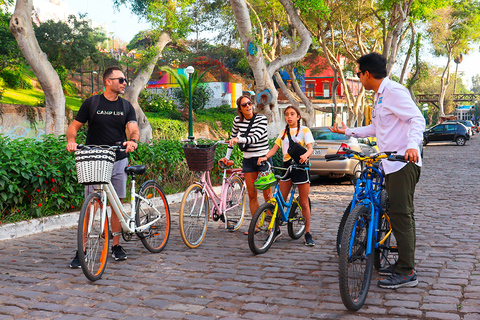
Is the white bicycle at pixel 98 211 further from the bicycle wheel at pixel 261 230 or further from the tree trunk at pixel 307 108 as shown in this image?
the tree trunk at pixel 307 108

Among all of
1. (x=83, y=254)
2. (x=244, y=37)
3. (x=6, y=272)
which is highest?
(x=244, y=37)

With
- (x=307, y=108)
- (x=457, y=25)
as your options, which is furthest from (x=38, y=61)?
(x=457, y=25)

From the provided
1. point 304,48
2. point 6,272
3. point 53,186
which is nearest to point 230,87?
point 304,48

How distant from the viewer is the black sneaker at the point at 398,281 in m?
4.48

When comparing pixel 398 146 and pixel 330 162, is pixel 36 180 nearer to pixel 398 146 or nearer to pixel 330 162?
pixel 398 146

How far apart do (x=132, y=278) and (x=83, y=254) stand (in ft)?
1.90

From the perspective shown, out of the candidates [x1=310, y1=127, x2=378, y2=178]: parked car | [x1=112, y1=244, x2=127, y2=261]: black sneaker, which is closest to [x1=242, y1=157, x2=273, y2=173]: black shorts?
[x1=112, y1=244, x2=127, y2=261]: black sneaker

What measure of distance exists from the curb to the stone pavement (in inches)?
6.0

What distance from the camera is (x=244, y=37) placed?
43.3 ft

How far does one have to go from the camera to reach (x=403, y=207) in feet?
14.4

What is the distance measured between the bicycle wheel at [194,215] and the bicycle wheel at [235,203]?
0.57 meters

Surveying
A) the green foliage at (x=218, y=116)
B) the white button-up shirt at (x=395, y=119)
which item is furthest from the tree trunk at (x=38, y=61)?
the green foliage at (x=218, y=116)

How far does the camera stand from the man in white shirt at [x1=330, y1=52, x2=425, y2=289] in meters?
4.36

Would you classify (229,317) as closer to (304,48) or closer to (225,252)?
(225,252)
